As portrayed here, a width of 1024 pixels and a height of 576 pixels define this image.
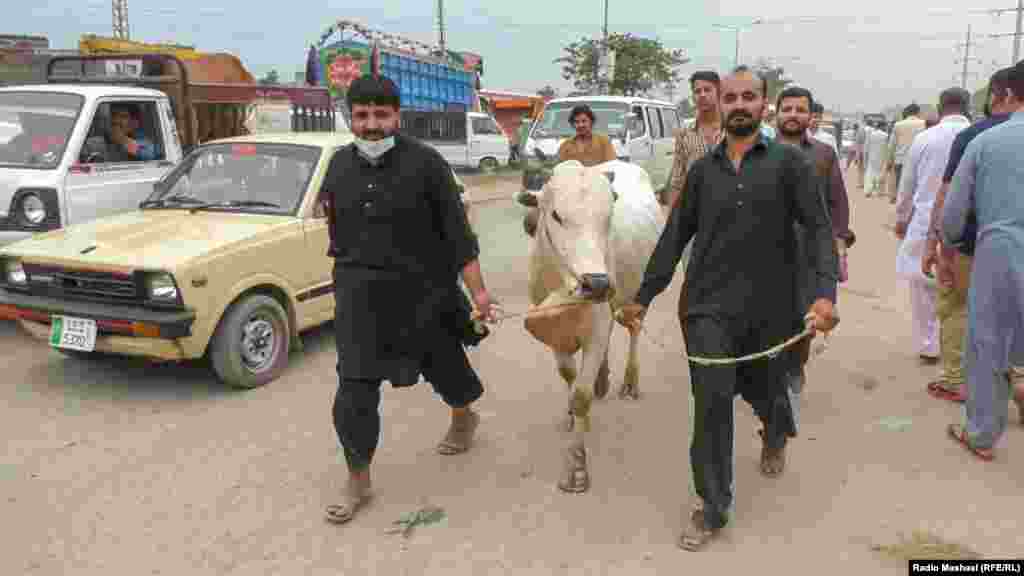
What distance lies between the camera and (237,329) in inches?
202

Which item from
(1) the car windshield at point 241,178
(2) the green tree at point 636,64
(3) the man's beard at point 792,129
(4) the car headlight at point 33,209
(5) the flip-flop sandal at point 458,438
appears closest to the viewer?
(5) the flip-flop sandal at point 458,438

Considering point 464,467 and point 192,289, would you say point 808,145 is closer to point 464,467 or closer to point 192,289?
point 464,467

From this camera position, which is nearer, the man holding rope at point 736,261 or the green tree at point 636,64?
the man holding rope at point 736,261

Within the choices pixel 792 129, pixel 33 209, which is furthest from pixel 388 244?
pixel 33 209

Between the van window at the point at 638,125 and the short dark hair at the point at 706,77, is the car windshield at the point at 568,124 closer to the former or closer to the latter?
the van window at the point at 638,125

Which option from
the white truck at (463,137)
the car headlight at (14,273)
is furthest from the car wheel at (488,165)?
the car headlight at (14,273)

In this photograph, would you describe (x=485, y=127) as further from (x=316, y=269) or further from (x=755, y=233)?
(x=755, y=233)

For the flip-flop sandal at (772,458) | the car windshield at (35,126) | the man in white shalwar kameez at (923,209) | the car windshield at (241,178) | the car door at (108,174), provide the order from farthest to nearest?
the car windshield at (35,126) < the car door at (108,174) < the car windshield at (241,178) < the man in white shalwar kameez at (923,209) < the flip-flop sandal at (772,458)

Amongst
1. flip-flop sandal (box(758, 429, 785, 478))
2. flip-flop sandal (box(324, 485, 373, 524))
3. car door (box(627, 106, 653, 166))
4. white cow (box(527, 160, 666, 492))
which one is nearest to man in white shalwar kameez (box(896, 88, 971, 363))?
white cow (box(527, 160, 666, 492))

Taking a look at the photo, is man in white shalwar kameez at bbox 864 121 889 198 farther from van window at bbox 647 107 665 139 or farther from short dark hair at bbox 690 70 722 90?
short dark hair at bbox 690 70 722 90

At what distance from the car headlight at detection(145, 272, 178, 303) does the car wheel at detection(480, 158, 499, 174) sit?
18687 mm

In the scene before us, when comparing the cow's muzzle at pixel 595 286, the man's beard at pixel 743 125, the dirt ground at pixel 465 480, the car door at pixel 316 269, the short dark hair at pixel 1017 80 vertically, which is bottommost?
the dirt ground at pixel 465 480

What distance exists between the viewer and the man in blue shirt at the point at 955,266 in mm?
4270

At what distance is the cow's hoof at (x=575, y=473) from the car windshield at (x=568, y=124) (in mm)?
8373
